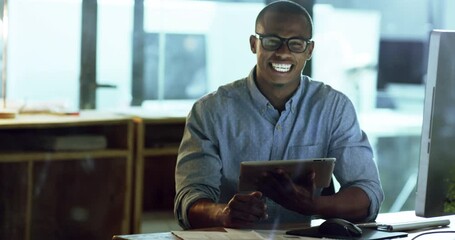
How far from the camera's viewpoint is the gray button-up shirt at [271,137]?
258cm

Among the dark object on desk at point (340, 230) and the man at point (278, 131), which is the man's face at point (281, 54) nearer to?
the man at point (278, 131)

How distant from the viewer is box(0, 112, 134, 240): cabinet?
4.07m

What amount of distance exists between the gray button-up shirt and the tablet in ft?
1.11

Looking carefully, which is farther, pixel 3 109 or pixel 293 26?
pixel 3 109

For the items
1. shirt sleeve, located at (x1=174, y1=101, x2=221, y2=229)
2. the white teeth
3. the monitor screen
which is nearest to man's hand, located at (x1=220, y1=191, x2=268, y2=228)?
shirt sleeve, located at (x1=174, y1=101, x2=221, y2=229)

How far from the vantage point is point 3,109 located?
4.09 meters

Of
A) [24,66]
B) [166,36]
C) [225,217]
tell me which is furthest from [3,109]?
[225,217]

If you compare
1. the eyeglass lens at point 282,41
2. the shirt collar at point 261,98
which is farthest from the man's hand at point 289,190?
the eyeglass lens at point 282,41

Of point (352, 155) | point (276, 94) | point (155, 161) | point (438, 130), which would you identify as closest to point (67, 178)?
point (155, 161)

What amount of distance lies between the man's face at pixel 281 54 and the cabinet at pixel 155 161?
167cm

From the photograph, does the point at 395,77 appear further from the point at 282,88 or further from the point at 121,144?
the point at 282,88

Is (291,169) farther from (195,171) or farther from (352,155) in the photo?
(352,155)

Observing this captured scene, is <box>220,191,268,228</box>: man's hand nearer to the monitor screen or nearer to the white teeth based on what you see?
the white teeth

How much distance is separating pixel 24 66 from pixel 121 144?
2.13ft
